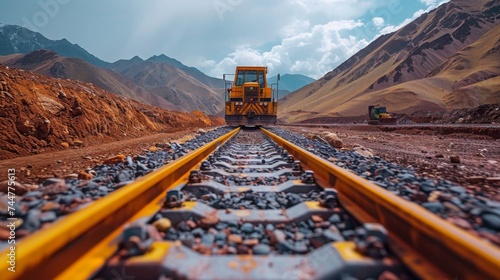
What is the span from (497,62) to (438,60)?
56.3ft

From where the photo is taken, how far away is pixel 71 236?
126 cm

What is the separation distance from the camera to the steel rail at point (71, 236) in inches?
41.6

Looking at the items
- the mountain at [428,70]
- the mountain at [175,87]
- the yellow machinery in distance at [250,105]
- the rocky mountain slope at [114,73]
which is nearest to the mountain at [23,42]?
the rocky mountain slope at [114,73]

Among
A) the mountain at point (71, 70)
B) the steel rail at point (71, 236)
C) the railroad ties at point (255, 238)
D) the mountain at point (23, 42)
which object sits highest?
the mountain at point (23, 42)

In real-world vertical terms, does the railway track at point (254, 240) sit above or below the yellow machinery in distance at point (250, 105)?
below

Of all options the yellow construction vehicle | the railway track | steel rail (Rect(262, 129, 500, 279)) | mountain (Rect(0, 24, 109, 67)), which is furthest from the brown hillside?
mountain (Rect(0, 24, 109, 67))

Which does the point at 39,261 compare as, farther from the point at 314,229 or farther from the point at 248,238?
the point at 314,229

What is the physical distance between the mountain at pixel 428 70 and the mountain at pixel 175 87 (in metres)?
35.4

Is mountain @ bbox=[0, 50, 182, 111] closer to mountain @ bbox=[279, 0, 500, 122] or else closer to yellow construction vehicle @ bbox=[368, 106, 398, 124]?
mountain @ bbox=[279, 0, 500, 122]

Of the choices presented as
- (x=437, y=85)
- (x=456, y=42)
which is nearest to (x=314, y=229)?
(x=437, y=85)

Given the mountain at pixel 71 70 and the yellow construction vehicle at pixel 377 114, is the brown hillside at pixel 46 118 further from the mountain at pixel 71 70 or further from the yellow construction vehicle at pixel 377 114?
the mountain at pixel 71 70

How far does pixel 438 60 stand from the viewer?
75.3 meters

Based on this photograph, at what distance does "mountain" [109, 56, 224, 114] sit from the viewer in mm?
102394

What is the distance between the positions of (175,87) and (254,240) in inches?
5255
